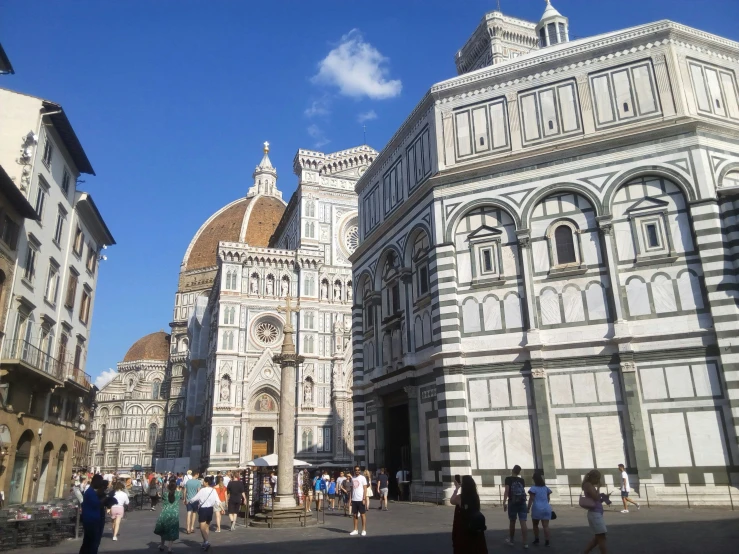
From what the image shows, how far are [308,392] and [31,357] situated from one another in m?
28.5

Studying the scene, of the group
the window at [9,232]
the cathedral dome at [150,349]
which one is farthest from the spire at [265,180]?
the window at [9,232]

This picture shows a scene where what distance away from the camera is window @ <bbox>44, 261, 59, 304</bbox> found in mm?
23844

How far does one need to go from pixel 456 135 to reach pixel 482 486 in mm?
12567

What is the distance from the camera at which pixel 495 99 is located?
70.3 ft

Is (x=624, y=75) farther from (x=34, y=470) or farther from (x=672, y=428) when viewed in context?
(x=34, y=470)

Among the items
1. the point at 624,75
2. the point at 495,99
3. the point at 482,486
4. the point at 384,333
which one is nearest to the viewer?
the point at 482,486

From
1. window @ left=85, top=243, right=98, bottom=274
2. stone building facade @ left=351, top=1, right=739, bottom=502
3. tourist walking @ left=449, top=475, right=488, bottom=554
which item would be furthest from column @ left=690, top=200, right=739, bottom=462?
window @ left=85, top=243, right=98, bottom=274

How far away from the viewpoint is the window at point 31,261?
Result: 21516 millimetres

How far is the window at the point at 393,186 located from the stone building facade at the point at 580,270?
2.23 meters

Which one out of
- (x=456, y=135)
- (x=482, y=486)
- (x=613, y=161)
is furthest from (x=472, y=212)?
(x=482, y=486)

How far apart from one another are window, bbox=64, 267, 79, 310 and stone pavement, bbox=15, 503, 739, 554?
13375 millimetres

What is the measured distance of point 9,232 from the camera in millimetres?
20016

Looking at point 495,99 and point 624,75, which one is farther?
point 495,99

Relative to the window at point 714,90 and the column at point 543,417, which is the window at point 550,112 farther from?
the column at point 543,417
